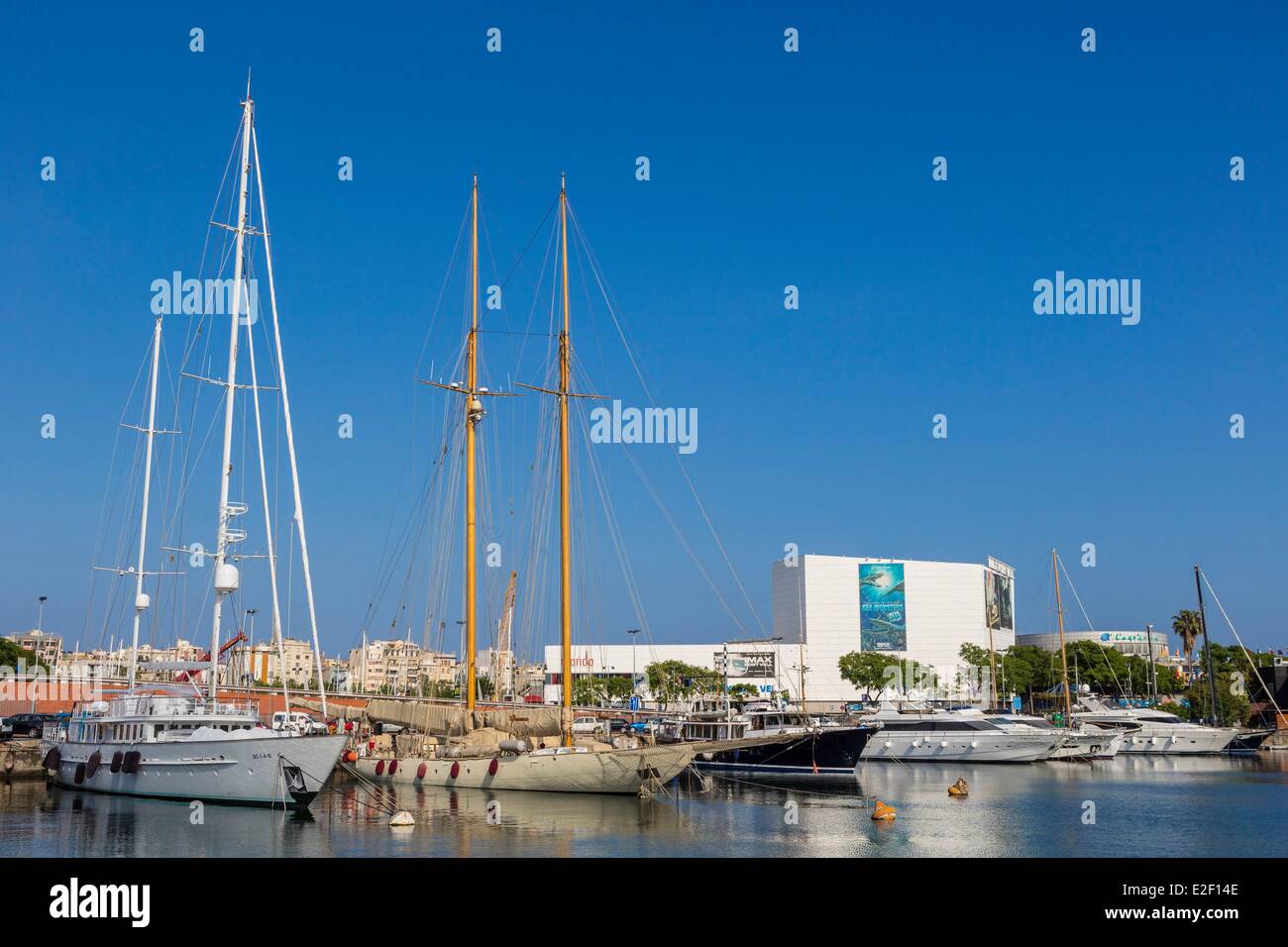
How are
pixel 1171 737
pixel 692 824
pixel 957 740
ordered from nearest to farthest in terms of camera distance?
pixel 692 824 < pixel 957 740 < pixel 1171 737

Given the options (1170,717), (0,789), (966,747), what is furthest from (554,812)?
(1170,717)

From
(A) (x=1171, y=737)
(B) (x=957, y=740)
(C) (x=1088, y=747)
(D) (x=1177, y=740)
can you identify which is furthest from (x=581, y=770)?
(D) (x=1177, y=740)

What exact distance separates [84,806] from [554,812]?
66.9 feet

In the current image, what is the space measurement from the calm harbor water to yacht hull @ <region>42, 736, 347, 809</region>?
26.0 inches

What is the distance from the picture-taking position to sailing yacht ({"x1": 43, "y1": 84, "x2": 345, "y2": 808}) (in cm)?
4272

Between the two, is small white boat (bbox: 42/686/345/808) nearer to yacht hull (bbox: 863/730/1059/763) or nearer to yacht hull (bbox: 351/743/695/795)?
yacht hull (bbox: 351/743/695/795)

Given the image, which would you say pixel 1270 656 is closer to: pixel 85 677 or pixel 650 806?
pixel 650 806

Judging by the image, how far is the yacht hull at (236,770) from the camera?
42.5 metres

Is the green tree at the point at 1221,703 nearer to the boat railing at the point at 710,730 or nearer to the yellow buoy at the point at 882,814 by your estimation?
the boat railing at the point at 710,730

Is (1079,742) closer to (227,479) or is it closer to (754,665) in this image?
(227,479)

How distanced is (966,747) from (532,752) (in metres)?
44.9

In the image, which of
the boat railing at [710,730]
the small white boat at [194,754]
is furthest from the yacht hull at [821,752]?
the small white boat at [194,754]

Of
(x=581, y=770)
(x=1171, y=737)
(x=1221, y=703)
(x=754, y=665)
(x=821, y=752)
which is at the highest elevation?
(x=581, y=770)

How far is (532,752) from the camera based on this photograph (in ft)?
170
